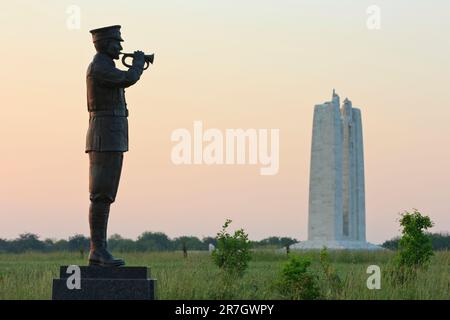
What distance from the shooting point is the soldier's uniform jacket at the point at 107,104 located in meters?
12.0

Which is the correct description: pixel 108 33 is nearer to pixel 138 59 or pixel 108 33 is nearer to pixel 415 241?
pixel 138 59

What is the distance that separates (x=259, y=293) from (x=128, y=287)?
13.2 ft

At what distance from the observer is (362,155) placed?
46500mm

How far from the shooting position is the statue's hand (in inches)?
480

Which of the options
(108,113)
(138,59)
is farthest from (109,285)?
(138,59)

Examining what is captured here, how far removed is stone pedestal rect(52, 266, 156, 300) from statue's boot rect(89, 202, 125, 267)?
0.16 m

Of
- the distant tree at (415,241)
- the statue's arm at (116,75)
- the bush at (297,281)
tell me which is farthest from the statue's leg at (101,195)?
the distant tree at (415,241)

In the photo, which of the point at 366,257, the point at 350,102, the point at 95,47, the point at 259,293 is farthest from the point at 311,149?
the point at 95,47

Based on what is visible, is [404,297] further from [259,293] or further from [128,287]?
[128,287]

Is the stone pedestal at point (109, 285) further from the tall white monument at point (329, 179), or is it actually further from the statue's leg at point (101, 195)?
the tall white monument at point (329, 179)

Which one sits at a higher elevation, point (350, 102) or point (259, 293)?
point (350, 102)

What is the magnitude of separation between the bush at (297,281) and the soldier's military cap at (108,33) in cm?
490

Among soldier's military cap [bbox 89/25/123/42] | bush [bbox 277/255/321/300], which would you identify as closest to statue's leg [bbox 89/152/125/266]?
soldier's military cap [bbox 89/25/123/42]

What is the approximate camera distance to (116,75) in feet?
39.3
